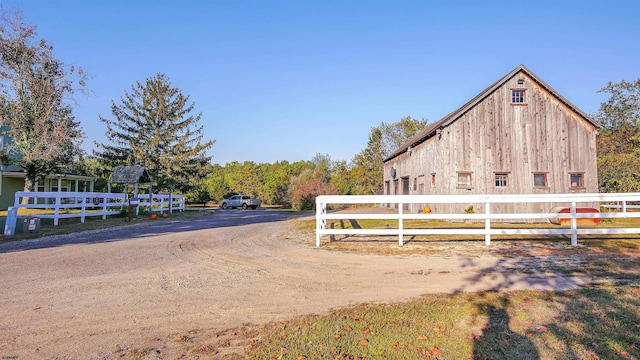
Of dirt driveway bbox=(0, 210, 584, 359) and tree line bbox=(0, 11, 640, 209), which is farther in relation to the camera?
tree line bbox=(0, 11, 640, 209)

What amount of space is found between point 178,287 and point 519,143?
17.9 m

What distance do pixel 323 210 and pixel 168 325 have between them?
7.04m

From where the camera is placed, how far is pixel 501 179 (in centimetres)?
1823

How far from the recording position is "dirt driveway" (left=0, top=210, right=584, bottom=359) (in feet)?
12.2

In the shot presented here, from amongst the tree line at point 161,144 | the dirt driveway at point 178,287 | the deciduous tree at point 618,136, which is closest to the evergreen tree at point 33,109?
the tree line at point 161,144

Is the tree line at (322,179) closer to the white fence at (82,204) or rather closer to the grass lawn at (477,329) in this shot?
the white fence at (82,204)

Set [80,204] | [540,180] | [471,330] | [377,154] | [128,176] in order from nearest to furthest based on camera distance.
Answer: [471,330] < [80,204] < [540,180] < [128,176] < [377,154]

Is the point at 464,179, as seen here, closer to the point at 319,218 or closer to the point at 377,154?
the point at 319,218

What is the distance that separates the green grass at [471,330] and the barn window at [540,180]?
14.9m

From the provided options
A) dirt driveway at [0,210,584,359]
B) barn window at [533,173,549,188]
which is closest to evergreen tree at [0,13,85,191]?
dirt driveway at [0,210,584,359]

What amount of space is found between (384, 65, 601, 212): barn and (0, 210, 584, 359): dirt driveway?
9.50 m

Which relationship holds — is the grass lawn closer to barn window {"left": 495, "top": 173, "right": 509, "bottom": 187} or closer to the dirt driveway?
the dirt driveway

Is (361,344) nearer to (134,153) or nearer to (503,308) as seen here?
(503,308)

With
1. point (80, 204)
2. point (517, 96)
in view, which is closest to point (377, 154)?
point (517, 96)
